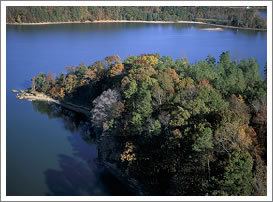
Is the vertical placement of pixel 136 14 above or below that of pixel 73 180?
above

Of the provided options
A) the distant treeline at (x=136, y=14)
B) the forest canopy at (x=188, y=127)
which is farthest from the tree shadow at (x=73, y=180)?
the distant treeline at (x=136, y=14)

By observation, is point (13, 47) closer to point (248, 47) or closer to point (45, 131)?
point (45, 131)

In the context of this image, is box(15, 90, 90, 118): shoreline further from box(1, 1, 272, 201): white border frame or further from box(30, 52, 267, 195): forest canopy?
box(1, 1, 272, 201): white border frame

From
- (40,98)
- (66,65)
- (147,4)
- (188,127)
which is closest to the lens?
(147,4)

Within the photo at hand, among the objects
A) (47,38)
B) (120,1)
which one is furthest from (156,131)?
(47,38)

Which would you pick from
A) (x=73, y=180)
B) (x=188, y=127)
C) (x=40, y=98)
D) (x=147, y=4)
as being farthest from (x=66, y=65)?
(x=147, y=4)

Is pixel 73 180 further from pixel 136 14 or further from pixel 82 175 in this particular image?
pixel 136 14

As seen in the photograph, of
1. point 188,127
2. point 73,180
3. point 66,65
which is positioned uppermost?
point 66,65
